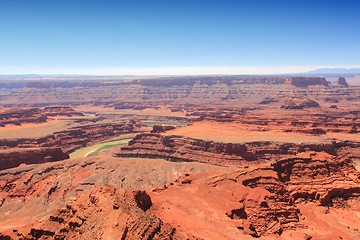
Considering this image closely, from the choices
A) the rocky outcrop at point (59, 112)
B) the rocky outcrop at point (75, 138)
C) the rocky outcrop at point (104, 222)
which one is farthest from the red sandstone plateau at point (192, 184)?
the rocky outcrop at point (59, 112)

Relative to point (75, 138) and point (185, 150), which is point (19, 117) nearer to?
point (75, 138)

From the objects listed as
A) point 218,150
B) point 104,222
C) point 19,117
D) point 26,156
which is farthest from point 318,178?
point 19,117

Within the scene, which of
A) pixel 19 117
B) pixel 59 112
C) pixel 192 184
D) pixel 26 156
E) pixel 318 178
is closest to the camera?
pixel 192 184

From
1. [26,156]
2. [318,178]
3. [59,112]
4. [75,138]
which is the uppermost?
[318,178]

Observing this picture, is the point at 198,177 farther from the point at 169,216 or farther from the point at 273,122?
the point at 273,122

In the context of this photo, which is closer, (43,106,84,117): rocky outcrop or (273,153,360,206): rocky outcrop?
(273,153,360,206): rocky outcrop

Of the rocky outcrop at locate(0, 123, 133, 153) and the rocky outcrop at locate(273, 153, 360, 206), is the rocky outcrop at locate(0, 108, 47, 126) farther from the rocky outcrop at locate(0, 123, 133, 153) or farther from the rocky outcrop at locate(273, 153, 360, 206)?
the rocky outcrop at locate(273, 153, 360, 206)

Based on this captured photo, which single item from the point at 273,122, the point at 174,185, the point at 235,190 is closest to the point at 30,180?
the point at 174,185

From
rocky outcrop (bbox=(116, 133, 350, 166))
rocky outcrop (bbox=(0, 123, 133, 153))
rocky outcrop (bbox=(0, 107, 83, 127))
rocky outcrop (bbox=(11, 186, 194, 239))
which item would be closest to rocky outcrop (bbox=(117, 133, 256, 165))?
A: rocky outcrop (bbox=(116, 133, 350, 166))
